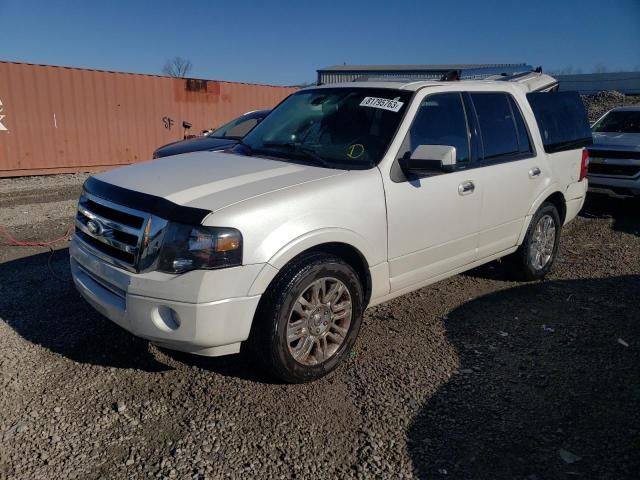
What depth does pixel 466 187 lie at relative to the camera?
4.00m

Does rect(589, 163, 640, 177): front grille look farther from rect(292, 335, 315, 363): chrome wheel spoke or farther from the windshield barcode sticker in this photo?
rect(292, 335, 315, 363): chrome wheel spoke

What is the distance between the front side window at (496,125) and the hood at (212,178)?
159cm

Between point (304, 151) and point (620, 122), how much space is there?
8.13 metres

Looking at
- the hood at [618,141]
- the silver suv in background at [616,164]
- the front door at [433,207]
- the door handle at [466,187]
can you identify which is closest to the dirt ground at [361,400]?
the front door at [433,207]

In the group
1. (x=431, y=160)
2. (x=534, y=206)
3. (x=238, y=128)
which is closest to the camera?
(x=431, y=160)

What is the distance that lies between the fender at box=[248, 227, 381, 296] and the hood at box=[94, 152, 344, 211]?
0.35 meters

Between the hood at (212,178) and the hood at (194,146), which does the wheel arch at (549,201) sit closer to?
the hood at (212,178)

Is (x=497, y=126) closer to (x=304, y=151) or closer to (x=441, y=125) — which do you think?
(x=441, y=125)

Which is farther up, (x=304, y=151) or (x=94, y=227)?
(x=304, y=151)

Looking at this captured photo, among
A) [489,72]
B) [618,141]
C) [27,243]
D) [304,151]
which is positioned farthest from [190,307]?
[618,141]

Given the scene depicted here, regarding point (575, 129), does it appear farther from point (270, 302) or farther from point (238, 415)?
point (238, 415)

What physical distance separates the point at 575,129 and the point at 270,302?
410cm

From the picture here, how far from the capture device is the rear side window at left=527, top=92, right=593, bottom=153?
4.99 m

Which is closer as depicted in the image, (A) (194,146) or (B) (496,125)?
(B) (496,125)
